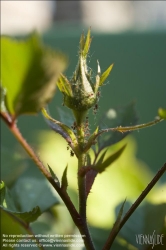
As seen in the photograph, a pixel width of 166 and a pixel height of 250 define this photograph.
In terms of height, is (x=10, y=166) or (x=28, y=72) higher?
(x=28, y=72)

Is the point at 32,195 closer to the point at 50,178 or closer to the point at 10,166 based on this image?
the point at 10,166

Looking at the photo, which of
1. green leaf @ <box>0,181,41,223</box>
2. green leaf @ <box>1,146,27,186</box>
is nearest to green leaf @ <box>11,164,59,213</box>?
green leaf @ <box>1,146,27,186</box>

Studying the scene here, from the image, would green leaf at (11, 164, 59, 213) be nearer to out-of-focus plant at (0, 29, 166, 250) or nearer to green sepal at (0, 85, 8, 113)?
out-of-focus plant at (0, 29, 166, 250)

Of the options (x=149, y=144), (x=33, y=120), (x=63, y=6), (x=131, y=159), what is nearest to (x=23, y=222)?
(x=131, y=159)

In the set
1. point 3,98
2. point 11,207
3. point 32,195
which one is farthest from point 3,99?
point 32,195

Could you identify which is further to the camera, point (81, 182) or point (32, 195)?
point (32, 195)

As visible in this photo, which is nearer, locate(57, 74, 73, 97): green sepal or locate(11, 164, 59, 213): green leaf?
locate(57, 74, 73, 97): green sepal
